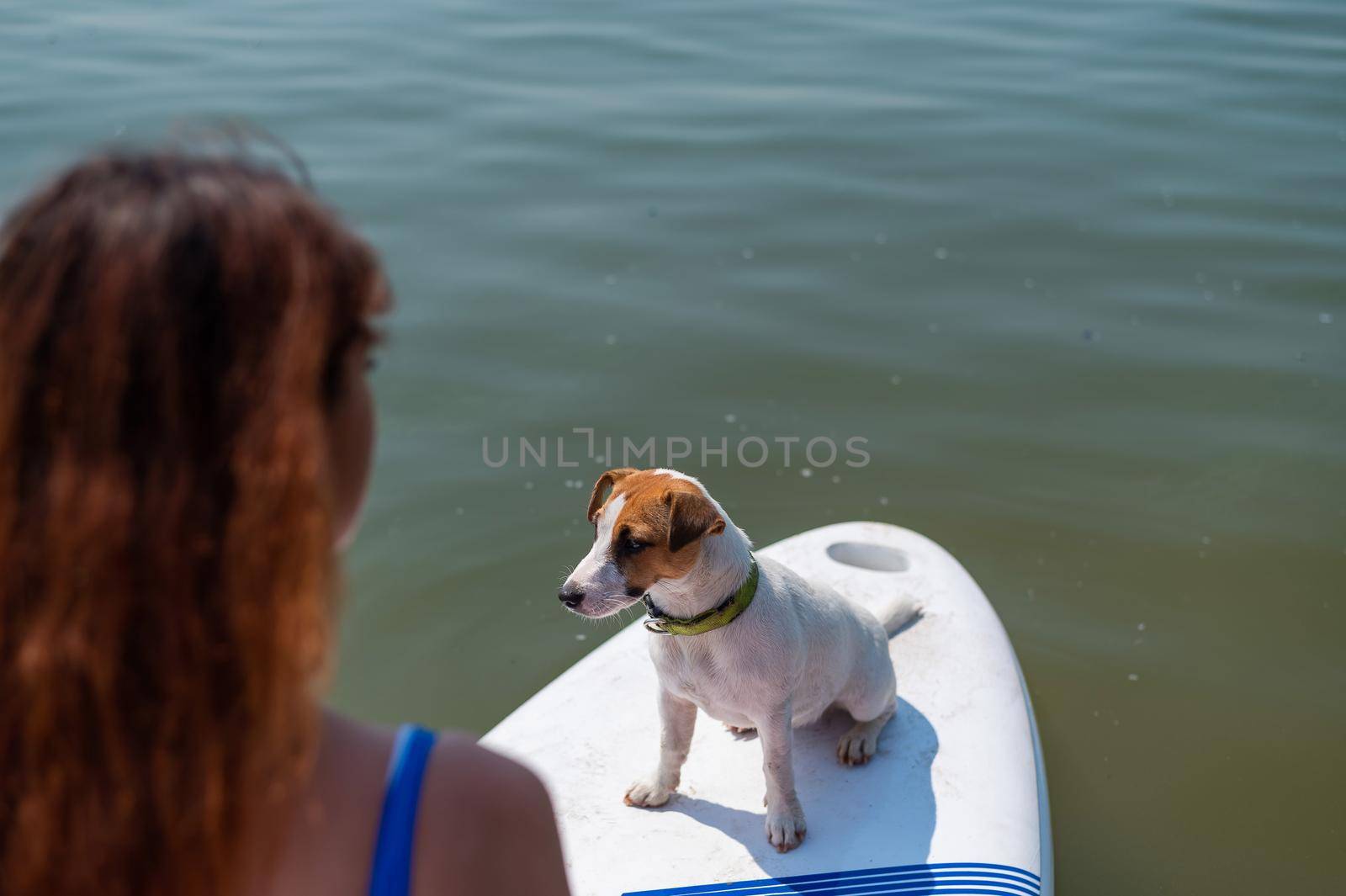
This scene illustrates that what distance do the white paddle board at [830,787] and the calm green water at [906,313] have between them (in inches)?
26.4

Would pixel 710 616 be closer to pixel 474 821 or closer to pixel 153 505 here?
pixel 474 821

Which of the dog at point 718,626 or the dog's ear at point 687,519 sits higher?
the dog's ear at point 687,519

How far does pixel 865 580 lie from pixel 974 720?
757 millimetres

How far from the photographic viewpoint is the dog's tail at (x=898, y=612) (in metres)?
4.02

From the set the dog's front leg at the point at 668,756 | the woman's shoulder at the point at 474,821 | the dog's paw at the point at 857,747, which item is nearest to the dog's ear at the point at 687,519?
the dog's front leg at the point at 668,756

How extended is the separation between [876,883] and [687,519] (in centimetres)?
112

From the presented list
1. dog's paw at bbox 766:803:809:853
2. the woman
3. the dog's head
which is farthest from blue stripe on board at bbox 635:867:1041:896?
the woman

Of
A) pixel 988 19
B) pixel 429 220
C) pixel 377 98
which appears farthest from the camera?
pixel 988 19

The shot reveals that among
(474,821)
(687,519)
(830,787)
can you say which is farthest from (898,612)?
(474,821)

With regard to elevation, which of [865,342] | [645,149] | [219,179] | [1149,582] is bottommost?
[1149,582]

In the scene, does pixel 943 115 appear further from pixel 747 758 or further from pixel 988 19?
pixel 747 758

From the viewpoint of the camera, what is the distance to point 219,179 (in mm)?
967

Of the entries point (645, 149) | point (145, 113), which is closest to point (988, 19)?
point (645, 149)

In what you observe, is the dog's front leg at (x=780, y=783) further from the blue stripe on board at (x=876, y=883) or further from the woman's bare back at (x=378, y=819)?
the woman's bare back at (x=378, y=819)
